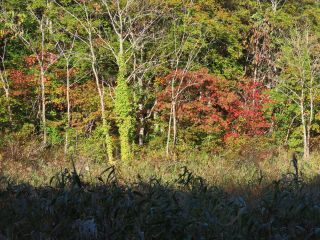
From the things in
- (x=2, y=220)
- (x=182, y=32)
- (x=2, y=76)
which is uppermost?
(x=182, y=32)

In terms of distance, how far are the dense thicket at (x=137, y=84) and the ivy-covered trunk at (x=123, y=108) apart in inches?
2.0

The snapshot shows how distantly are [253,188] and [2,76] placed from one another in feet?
62.7

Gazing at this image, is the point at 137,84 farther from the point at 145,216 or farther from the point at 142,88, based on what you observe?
the point at 145,216

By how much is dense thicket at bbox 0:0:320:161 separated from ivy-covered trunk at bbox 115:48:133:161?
2.0 inches

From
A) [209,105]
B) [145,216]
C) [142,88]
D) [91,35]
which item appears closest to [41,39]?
[91,35]

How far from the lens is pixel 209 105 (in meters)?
23.9

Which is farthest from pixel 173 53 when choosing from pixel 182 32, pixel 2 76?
pixel 2 76

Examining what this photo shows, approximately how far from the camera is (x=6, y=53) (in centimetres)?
2514

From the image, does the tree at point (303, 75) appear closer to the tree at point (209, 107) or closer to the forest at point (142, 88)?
the forest at point (142, 88)

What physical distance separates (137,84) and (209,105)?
414 cm

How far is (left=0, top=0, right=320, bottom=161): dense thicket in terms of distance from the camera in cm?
2272

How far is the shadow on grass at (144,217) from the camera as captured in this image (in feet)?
10.0

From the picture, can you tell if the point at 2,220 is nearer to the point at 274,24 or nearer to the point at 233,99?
the point at 233,99

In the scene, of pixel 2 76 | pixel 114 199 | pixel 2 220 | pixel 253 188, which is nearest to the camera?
pixel 2 220
